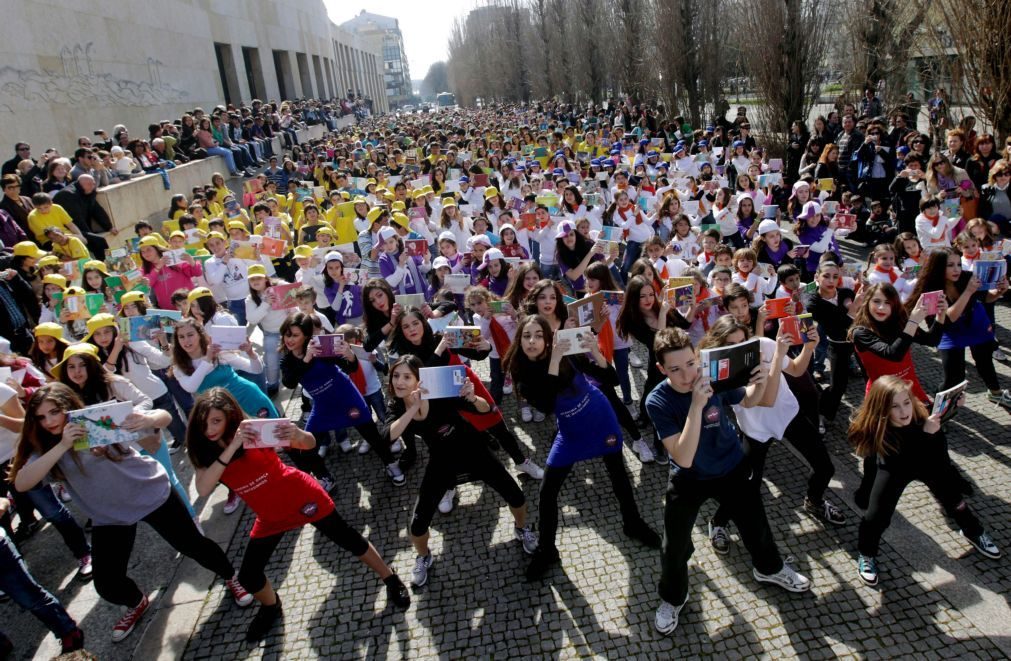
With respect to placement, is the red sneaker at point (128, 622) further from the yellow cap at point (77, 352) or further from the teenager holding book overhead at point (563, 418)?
the teenager holding book overhead at point (563, 418)

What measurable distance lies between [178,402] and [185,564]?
7.59 ft

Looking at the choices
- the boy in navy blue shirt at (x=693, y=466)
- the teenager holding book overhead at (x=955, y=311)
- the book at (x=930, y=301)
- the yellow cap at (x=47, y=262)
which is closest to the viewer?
the boy in navy blue shirt at (x=693, y=466)

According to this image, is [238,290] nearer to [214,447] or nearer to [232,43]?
[214,447]

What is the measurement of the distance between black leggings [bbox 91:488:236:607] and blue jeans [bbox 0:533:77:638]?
0.24m

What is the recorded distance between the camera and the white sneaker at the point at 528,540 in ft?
15.1

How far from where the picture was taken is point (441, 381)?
13.3ft

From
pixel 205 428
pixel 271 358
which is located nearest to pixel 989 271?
pixel 205 428

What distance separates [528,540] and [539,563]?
263 millimetres

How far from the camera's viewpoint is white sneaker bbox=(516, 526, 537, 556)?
462cm

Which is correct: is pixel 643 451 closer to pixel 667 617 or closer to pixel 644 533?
pixel 644 533

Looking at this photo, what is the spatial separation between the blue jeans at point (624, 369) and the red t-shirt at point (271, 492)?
122 inches

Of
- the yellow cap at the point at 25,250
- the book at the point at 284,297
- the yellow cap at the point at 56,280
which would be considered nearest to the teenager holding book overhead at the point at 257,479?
the book at the point at 284,297

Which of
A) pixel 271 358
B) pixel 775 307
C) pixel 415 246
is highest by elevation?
pixel 415 246

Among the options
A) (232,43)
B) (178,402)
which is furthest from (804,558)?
(232,43)
